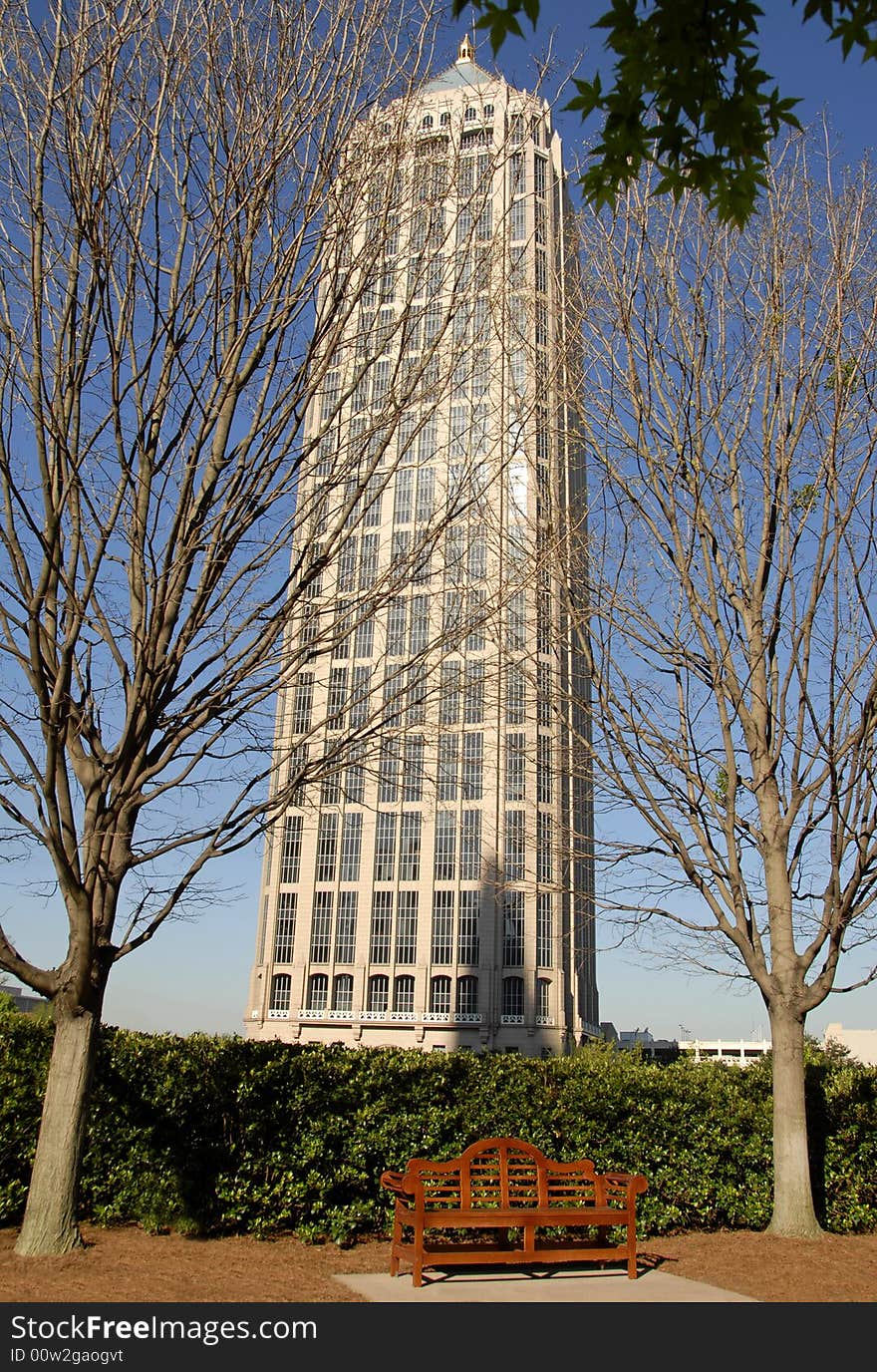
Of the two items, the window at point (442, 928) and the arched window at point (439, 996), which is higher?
the window at point (442, 928)

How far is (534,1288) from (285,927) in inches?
2341

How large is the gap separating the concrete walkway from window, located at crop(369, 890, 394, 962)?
56.0 meters

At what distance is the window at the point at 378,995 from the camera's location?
60.9 m

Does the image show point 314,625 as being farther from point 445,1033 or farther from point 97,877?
point 445,1033

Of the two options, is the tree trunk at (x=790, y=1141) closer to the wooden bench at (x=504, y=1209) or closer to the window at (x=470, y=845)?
the wooden bench at (x=504, y=1209)

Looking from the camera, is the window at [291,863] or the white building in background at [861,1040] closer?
the window at [291,863]

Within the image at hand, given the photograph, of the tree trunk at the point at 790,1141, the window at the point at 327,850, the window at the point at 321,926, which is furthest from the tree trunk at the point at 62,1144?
the window at the point at 321,926

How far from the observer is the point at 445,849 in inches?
2451

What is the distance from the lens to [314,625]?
777 cm

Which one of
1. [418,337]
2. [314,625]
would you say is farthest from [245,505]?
[418,337]

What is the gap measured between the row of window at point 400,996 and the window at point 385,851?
253 inches

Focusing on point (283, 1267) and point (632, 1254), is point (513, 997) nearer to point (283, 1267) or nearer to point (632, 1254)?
point (632, 1254)
